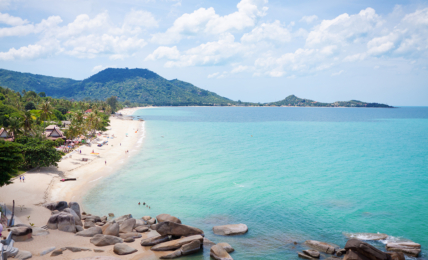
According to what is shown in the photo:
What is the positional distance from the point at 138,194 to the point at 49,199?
1034 centimetres

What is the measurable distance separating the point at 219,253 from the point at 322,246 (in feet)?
28.9

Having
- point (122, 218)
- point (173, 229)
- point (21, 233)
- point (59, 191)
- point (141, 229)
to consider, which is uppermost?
point (21, 233)

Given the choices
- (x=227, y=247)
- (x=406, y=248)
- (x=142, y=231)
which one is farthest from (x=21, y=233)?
(x=406, y=248)

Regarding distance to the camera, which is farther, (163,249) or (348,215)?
(348,215)

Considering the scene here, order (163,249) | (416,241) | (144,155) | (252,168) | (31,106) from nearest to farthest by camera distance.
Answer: (163,249)
(416,241)
(252,168)
(144,155)
(31,106)

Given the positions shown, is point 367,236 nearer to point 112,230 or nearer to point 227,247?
point 227,247

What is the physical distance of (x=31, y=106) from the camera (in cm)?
11775

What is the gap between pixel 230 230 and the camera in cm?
2622

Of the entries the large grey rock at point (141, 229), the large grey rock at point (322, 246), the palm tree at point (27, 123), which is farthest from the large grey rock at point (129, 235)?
the palm tree at point (27, 123)

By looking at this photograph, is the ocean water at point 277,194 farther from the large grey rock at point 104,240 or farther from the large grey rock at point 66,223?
the large grey rock at point 104,240

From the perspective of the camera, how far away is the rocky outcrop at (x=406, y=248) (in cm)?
2245

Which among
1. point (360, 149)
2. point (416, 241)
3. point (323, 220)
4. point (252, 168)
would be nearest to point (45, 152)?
point (252, 168)

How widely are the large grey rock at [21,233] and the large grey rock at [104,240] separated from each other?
15.8ft

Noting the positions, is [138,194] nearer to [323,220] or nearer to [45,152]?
[45,152]
